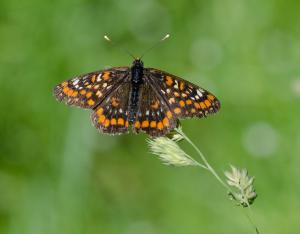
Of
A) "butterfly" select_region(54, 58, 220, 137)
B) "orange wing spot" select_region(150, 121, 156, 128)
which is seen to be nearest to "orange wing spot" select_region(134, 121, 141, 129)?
"butterfly" select_region(54, 58, 220, 137)

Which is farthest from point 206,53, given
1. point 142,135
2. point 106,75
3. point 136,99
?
point 136,99

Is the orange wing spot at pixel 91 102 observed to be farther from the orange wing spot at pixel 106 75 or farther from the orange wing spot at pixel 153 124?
the orange wing spot at pixel 153 124

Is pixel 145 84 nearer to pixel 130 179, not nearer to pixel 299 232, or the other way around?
pixel 299 232

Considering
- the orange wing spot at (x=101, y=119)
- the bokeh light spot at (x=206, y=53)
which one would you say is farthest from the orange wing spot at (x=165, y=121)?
the bokeh light spot at (x=206, y=53)

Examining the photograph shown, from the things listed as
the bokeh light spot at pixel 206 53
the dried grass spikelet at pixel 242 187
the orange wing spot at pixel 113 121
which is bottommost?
the dried grass spikelet at pixel 242 187

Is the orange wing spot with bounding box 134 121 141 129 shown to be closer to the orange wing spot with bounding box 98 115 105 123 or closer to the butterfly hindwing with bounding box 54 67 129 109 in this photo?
the orange wing spot with bounding box 98 115 105 123

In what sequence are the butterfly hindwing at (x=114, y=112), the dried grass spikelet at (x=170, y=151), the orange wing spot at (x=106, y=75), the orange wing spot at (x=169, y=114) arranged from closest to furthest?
the dried grass spikelet at (x=170, y=151) < the orange wing spot at (x=169, y=114) < the butterfly hindwing at (x=114, y=112) < the orange wing spot at (x=106, y=75)

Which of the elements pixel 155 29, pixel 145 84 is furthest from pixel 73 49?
pixel 145 84

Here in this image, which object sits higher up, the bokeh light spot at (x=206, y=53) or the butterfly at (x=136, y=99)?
the bokeh light spot at (x=206, y=53)

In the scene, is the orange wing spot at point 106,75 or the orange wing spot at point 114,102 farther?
the orange wing spot at point 106,75
